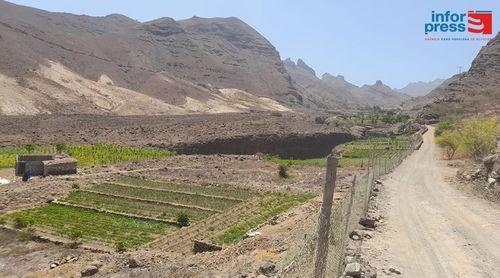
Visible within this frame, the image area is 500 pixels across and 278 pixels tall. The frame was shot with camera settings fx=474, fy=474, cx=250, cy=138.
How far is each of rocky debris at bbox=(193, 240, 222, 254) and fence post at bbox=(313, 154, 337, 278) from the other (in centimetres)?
1456

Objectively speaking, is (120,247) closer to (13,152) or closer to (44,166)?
(44,166)

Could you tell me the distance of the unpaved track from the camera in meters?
15.1

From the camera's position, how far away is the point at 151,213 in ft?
102

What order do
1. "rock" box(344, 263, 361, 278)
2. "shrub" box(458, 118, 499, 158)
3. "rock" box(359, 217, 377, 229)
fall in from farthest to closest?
"shrub" box(458, 118, 499, 158)
"rock" box(359, 217, 377, 229)
"rock" box(344, 263, 361, 278)

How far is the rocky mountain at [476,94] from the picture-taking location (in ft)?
337

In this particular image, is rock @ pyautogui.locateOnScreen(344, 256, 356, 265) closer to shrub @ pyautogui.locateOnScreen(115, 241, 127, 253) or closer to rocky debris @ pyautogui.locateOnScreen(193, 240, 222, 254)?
rocky debris @ pyautogui.locateOnScreen(193, 240, 222, 254)

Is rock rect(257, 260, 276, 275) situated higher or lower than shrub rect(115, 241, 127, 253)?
higher

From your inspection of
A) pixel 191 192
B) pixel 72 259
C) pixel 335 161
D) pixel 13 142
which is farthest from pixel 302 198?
pixel 13 142

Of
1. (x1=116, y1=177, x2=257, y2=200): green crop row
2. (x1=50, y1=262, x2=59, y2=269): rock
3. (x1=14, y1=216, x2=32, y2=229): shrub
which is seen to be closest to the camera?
(x1=50, y1=262, x2=59, y2=269): rock

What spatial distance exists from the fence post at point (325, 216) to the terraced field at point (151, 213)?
1620 cm

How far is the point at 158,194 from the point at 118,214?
6.21 metres

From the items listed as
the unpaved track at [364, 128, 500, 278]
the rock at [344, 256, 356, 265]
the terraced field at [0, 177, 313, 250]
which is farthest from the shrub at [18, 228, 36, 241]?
the rock at [344, 256, 356, 265]

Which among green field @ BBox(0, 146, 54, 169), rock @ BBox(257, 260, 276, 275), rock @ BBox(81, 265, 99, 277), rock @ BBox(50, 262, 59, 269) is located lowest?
rock @ BBox(50, 262, 59, 269)

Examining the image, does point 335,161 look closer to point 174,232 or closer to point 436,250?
point 436,250
